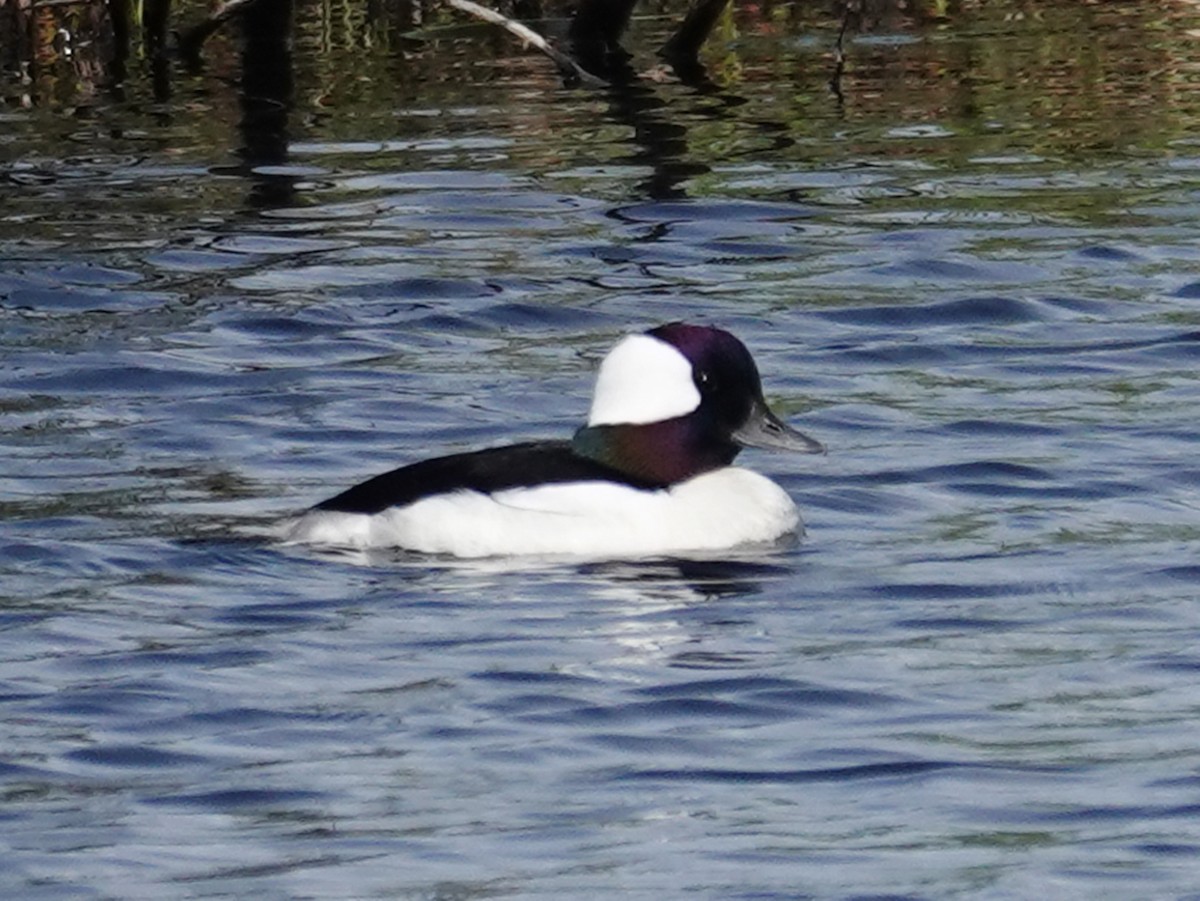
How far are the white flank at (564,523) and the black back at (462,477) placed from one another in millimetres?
26

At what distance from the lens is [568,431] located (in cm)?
1059

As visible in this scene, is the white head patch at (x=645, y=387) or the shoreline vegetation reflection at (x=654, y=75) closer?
the white head patch at (x=645, y=387)

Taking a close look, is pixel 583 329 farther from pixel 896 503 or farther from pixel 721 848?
pixel 721 848

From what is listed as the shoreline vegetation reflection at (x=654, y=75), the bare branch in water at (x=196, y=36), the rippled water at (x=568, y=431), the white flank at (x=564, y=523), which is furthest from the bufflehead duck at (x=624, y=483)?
the bare branch in water at (x=196, y=36)

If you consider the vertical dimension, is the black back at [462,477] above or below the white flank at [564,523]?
above

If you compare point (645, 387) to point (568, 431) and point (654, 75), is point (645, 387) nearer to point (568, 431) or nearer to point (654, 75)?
point (568, 431)

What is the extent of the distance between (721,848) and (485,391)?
523 centimetres

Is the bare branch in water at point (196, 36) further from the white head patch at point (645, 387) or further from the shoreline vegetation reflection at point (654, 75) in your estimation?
the white head patch at point (645, 387)

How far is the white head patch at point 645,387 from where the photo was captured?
923 centimetres

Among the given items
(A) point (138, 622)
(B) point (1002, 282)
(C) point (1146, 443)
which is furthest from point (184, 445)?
(B) point (1002, 282)

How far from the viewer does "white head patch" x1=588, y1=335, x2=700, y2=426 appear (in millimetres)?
9234

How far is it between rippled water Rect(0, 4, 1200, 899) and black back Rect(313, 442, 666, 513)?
21cm

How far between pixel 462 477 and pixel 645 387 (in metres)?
0.75

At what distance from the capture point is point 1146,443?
9.91 m
